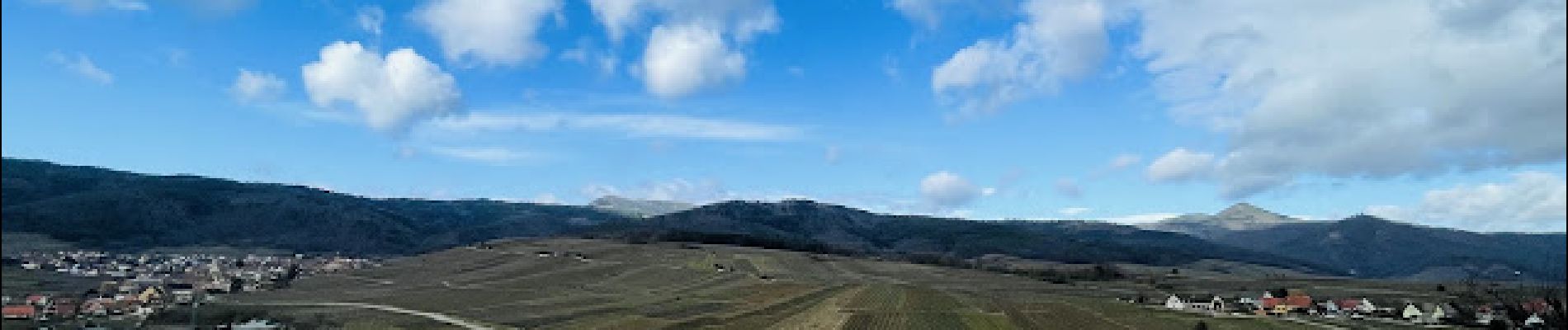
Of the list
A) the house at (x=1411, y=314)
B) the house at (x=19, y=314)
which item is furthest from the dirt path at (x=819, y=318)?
the house at (x=19, y=314)

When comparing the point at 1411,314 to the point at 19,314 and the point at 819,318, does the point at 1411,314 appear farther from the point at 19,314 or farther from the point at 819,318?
the point at 19,314

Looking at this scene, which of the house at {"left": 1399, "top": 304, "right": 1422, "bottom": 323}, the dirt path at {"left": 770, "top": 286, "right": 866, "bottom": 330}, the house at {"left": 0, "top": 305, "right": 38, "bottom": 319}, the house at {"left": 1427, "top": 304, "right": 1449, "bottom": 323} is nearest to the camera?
the dirt path at {"left": 770, "top": 286, "right": 866, "bottom": 330}

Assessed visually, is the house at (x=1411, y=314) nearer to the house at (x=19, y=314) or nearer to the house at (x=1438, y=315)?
the house at (x=1438, y=315)

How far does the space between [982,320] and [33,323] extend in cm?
16157

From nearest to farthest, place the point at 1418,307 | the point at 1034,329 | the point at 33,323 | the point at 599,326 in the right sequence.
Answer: the point at 1034,329
the point at 599,326
the point at 33,323
the point at 1418,307

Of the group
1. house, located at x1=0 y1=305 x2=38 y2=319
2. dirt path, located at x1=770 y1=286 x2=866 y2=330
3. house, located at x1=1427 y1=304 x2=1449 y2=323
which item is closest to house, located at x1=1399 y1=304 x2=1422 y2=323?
house, located at x1=1427 y1=304 x2=1449 y2=323

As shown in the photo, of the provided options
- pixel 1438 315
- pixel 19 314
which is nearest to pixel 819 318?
pixel 1438 315

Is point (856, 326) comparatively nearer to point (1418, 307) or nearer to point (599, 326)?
point (599, 326)

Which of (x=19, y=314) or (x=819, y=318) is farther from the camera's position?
(x=19, y=314)

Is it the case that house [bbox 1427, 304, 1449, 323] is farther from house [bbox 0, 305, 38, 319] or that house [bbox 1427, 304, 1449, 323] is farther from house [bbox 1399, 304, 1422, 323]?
house [bbox 0, 305, 38, 319]

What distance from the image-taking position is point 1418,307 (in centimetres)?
19862

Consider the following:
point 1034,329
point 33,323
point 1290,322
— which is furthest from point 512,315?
point 1290,322

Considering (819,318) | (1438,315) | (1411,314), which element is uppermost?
(1438,315)

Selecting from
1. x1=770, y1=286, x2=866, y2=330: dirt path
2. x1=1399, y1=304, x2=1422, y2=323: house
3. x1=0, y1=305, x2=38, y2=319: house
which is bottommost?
x1=0, y1=305, x2=38, y2=319: house
